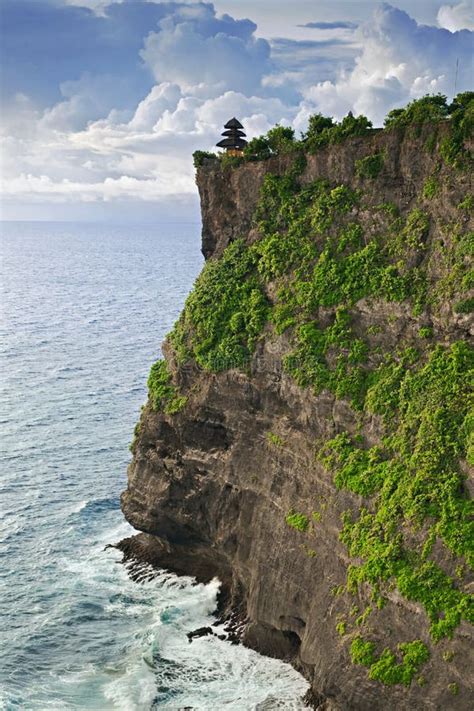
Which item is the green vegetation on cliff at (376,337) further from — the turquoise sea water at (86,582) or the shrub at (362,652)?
the turquoise sea water at (86,582)

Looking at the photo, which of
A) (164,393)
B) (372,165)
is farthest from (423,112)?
(164,393)

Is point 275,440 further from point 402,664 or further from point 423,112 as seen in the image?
point 423,112

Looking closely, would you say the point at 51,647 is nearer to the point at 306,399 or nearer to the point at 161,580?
the point at 161,580

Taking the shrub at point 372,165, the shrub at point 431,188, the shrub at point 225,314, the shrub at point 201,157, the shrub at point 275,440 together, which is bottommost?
the shrub at point 275,440

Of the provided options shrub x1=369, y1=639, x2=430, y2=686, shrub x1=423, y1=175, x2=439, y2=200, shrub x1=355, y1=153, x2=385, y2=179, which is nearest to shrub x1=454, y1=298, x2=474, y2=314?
shrub x1=423, y1=175, x2=439, y2=200

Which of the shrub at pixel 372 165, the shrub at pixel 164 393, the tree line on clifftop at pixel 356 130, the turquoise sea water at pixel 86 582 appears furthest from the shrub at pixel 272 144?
the turquoise sea water at pixel 86 582

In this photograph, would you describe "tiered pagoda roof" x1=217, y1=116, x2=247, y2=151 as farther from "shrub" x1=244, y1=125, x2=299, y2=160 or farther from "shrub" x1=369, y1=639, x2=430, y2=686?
"shrub" x1=369, y1=639, x2=430, y2=686
